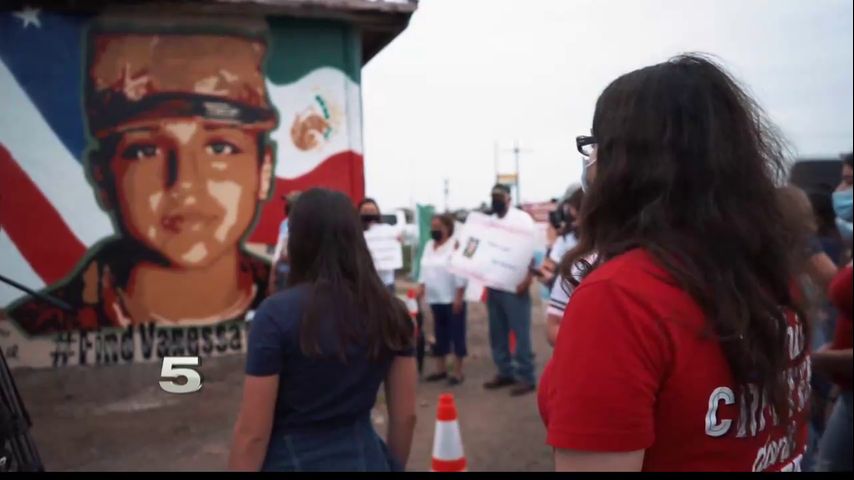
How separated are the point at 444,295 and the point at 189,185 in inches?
111

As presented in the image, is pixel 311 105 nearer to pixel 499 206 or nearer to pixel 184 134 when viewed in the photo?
pixel 184 134

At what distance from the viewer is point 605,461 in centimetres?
101

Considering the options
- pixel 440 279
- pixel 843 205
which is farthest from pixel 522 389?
pixel 843 205

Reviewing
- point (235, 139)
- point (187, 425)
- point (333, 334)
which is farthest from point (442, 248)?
point (333, 334)

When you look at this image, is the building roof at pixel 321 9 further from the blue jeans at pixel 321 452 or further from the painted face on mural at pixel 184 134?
the blue jeans at pixel 321 452

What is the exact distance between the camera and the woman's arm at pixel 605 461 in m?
1.01

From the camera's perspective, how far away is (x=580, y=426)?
1.02 m

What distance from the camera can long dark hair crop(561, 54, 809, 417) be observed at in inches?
42.9

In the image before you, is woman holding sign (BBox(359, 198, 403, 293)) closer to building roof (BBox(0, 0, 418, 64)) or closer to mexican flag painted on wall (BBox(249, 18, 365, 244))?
mexican flag painted on wall (BBox(249, 18, 365, 244))

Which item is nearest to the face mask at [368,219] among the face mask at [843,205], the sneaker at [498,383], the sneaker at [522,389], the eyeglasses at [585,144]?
the sneaker at [498,383]

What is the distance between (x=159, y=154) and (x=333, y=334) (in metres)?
5.58

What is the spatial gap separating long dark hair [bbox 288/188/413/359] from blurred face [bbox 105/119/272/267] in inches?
204

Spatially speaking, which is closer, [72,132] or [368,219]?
[72,132]

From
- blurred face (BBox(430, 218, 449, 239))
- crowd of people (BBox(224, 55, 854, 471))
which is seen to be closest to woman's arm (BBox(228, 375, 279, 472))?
crowd of people (BBox(224, 55, 854, 471))
